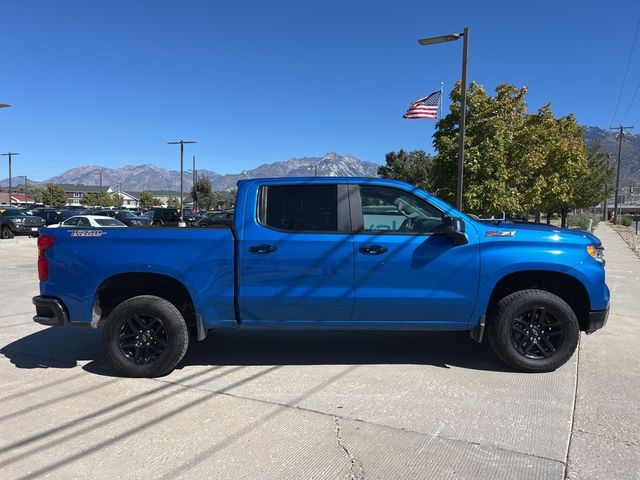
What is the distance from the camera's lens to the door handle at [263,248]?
474 cm

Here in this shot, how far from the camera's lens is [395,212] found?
4.98m

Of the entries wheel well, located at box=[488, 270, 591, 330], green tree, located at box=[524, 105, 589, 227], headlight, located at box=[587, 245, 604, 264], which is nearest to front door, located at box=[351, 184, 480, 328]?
wheel well, located at box=[488, 270, 591, 330]

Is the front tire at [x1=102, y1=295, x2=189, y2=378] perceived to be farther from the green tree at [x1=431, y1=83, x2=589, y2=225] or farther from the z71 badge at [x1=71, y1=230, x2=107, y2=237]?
the green tree at [x1=431, y1=83, x2=589, y2=225]

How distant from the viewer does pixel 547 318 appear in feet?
16.3

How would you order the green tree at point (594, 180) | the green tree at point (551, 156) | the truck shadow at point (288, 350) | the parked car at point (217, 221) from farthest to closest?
the green tree at point (594, 180) → the green tree at point (551, 156) → the truck shadow at point (288, 350) → the parked car at point (217, 221)

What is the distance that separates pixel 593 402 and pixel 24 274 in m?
12.6

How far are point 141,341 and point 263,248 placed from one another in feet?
4.90

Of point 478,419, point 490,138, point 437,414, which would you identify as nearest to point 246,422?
point 437,414

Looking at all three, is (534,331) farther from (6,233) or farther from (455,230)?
(6,233)

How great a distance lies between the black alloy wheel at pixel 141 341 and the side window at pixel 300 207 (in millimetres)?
1484

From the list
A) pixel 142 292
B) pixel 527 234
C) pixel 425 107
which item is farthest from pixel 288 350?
pixel 425 107

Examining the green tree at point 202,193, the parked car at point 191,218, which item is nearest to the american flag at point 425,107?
the parked car at point 191,218

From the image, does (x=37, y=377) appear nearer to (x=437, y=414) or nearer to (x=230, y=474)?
(x=230, y=474)

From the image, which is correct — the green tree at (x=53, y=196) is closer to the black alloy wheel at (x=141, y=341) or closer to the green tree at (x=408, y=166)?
the green tree at (x=408, y=166)
